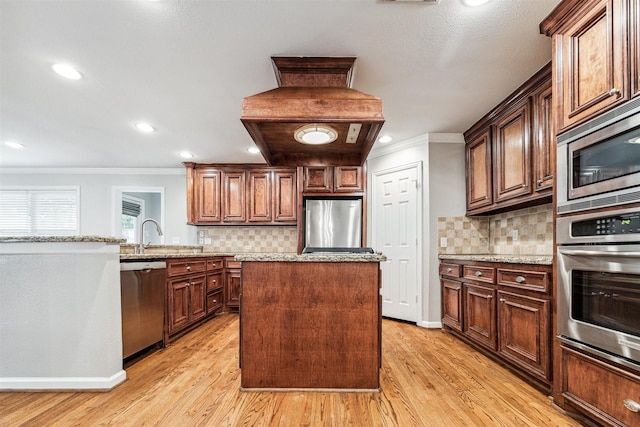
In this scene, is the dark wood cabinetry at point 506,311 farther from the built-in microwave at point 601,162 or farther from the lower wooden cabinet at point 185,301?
the lower wooden cabinet at point 185,301

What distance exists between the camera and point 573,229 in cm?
164

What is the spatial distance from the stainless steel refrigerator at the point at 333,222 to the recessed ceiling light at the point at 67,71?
9.21 ft

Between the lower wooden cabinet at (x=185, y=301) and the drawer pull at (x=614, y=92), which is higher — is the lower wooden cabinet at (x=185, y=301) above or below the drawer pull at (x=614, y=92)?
below

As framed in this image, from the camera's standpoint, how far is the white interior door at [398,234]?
144 inches

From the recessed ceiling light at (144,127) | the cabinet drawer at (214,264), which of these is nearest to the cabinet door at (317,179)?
the cabinet drawer at (214,264)

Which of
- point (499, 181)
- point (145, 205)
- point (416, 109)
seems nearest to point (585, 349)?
point (499, 181)

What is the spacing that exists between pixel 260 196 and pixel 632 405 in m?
4.24

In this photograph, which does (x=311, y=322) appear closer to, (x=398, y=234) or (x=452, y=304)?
(x=452, y=304)

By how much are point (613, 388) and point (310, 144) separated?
7.12 ft

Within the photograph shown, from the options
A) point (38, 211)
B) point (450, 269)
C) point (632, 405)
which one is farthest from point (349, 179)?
point (38, 211)

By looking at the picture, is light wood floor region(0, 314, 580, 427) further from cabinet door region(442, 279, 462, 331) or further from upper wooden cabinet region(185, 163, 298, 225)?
upper wooden cabinet region(185, 163, 298, 225)

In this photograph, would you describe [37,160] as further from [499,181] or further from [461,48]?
[499,181]

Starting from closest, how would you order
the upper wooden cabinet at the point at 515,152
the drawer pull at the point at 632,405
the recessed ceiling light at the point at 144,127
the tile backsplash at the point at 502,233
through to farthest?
the drawer pull at the point at 632,405, the upper wooden cabinet at the point at 515,152, the tile backsplash at the point at 502,233, the recessed ceiling light at the point at 144,127

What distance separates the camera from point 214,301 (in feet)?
13.3
